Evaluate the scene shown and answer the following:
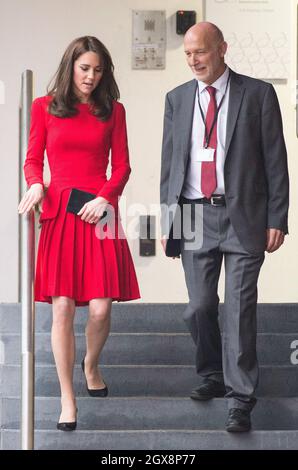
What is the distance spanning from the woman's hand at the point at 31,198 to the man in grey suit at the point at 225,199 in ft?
1.65

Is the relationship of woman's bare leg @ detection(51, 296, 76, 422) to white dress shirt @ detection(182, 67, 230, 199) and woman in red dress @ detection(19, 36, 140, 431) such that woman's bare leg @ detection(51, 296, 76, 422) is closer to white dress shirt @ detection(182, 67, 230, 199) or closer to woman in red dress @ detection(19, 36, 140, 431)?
woman in red dress @ detection(19, 36, 140, 431)

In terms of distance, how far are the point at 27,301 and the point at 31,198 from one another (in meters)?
0.38

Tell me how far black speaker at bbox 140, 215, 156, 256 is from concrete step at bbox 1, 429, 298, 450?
2760mm

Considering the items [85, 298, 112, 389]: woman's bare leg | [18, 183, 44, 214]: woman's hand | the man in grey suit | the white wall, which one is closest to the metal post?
[18, 183, 44, 214]: woman's hand

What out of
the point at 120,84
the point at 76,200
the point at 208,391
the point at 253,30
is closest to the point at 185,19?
the point at 253,30

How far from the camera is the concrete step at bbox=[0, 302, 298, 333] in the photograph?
15.6ft

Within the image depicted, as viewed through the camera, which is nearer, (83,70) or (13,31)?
(83,70)

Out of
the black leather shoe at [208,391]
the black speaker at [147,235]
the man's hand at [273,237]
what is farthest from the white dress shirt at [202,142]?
the black speaker at [147,235]

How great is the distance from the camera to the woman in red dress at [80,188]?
3920 millimetres

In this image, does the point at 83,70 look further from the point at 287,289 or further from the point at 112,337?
the point at 287,289

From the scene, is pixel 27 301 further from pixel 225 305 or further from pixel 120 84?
pixel 120 84
